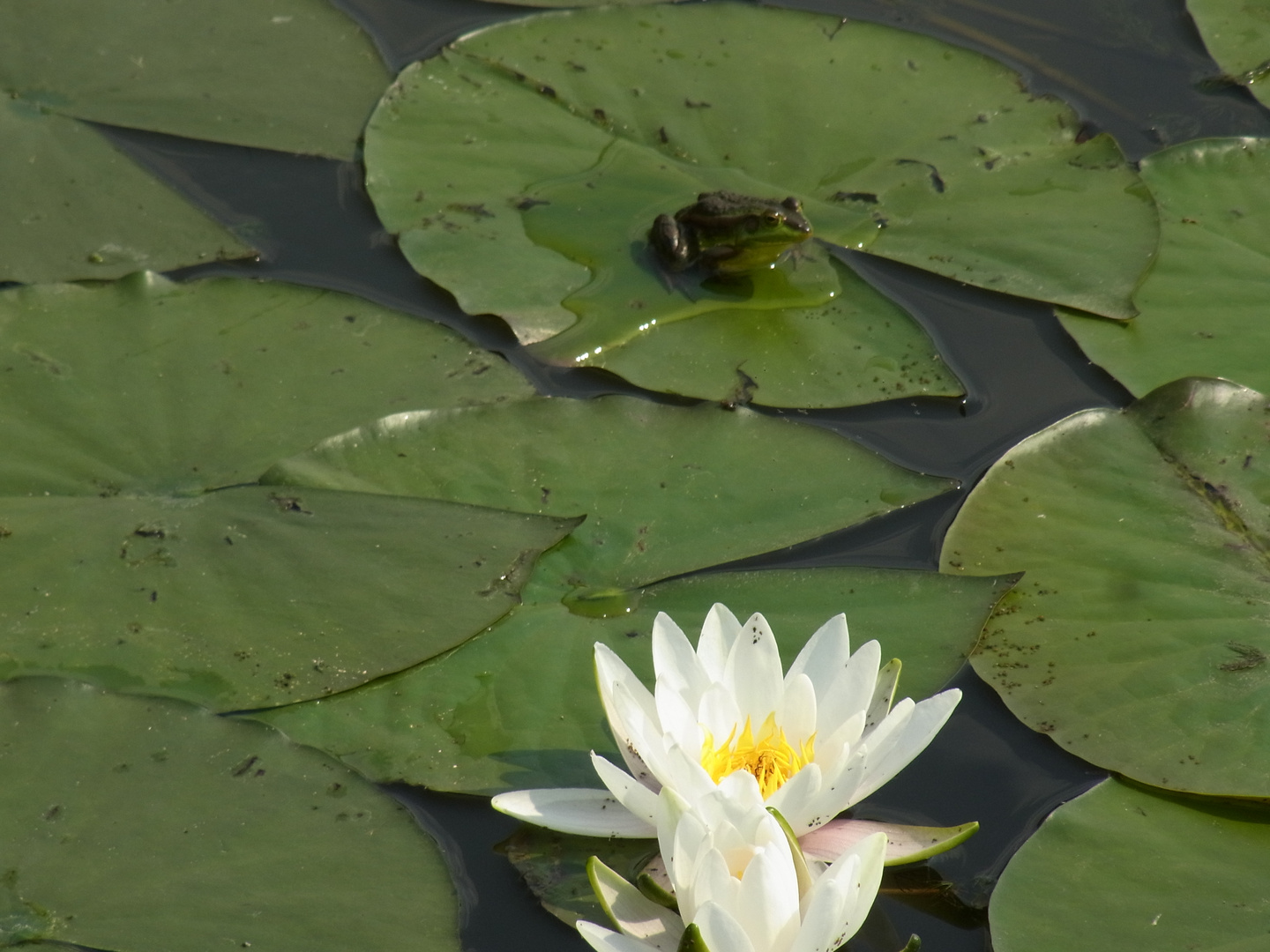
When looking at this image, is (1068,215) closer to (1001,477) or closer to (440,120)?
(1001,477)

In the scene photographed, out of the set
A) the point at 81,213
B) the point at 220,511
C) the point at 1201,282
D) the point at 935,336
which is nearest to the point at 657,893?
the point at 220,511

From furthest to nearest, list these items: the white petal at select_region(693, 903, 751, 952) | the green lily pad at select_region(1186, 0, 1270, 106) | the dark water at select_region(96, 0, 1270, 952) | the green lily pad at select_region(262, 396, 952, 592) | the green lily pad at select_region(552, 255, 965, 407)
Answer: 1. the green lily pad at select_region(1186, 0, 1270, 106)
2. the green lily pad at select_region(552, 255, 965, 407)
3. the green lily pad at select_region(262, 396, 952, 592)
4. the dark water at select_region(96, 0, 1270, 952)
5. the white petal at select_region(693, 903, 751, 952)

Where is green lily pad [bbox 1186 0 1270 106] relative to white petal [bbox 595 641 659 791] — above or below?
above

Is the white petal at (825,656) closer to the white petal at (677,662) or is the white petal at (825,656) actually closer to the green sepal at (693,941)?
the white petal at (677,662)

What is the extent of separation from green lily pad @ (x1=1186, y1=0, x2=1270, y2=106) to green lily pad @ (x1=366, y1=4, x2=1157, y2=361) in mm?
766

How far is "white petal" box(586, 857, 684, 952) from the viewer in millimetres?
1795

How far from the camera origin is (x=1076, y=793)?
87.1 inches

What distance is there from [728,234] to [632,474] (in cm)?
78

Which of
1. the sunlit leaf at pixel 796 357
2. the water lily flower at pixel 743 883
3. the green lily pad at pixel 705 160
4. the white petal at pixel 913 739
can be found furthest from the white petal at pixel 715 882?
the green lily pad at pixel 705 160

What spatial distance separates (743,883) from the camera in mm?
1650

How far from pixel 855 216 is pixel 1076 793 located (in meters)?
1.81

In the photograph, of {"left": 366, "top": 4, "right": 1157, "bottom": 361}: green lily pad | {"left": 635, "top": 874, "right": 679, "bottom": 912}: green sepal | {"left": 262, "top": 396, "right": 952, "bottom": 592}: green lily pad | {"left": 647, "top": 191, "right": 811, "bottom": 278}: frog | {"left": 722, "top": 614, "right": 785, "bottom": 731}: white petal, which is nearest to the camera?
{"left": 635, "top": 874, "right": 679, "bottom": 912}: green sepal

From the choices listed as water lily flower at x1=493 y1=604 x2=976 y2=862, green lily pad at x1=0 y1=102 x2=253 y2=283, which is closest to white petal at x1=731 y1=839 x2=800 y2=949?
water lily flower at x1=493 y1=604 x2=976 y2=862

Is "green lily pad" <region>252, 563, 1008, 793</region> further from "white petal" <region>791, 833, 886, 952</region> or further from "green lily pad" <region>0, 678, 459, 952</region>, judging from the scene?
"white petal" <region>791, 833, 886, 952</region>
